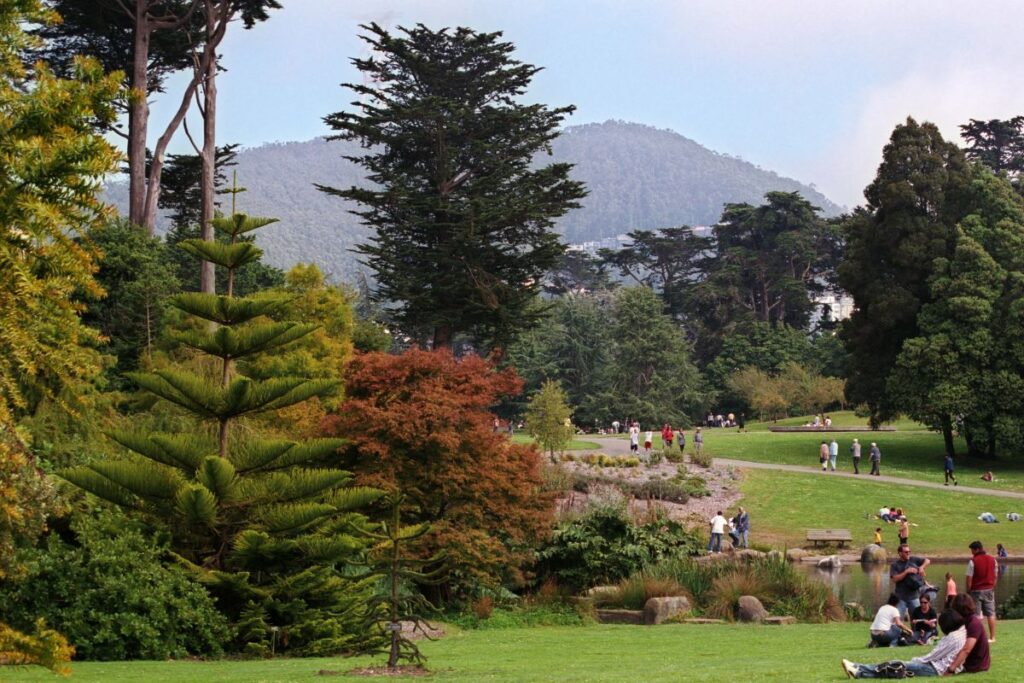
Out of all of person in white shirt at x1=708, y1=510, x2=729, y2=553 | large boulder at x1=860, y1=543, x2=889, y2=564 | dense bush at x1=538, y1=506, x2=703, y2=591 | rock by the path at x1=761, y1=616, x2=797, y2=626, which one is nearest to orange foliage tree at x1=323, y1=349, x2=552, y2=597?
dense bush at x1=538, y1=506, x2=703, y2=591

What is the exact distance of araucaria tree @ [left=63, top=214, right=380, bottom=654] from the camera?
14.2 metres

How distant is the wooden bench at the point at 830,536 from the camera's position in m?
30.3

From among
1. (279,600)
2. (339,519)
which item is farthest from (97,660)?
(339,519)

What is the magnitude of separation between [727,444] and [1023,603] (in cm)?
2924

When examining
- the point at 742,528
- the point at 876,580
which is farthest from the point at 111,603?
the point at 742,528

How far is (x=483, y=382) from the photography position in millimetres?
19641

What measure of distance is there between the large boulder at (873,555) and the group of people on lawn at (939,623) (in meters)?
14.6

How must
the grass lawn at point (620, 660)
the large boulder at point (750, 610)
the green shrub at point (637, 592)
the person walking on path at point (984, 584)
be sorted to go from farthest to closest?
1. the green shrub at point (637, 592)
2. the large boulder at point (750, 610)
3. the person walking on path at point (984, 584)
4. the grass lawn at point (620, 660)

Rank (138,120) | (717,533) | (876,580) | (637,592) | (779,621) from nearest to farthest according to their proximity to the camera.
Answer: (779,621), (637,592), (876,580), (717,533), (138,120)

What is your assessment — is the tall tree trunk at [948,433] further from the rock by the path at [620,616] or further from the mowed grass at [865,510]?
the rock by the path at [620,616]

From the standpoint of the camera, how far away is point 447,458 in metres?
18.8

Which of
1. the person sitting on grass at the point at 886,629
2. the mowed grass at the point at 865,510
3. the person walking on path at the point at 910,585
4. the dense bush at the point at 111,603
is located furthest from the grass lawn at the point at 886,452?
the dense bush at the point at 111,603

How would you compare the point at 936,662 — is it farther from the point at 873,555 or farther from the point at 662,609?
the point at 873,555

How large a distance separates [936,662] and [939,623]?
1.43 feet
